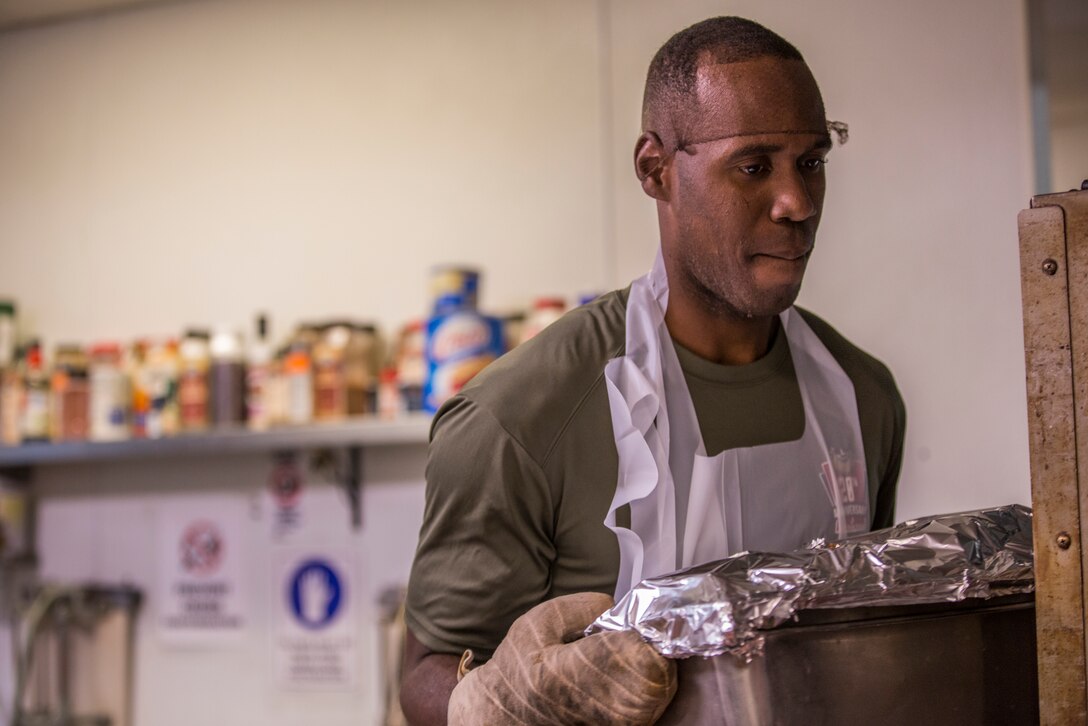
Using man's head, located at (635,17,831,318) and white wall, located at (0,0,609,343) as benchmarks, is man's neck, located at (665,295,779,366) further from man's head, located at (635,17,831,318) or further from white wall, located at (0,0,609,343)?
white wall, located at (0,0,609,343)

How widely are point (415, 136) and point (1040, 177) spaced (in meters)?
1.18

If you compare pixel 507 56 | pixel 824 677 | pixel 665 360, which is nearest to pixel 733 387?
pixel 665 360

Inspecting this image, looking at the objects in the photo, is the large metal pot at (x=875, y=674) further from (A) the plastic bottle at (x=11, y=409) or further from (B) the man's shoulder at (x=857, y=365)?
(A) the plastic bottle at (x=11, y=409)

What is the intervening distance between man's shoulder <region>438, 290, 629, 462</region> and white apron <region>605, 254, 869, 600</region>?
0.02 metres

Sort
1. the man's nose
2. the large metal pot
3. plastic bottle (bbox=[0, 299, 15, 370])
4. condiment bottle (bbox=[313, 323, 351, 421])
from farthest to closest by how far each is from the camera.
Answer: plastic bottle (bbox=[0, 299, 15, 370]) → condiment bottle (bbox=[313, 323, 351, 421]) → the man's nose → the large metal pot

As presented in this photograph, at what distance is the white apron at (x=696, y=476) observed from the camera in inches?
35.2

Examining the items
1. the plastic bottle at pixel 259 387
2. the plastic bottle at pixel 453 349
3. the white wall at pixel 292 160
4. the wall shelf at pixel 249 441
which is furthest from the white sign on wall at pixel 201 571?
the plastic bottle at pixel 453 349

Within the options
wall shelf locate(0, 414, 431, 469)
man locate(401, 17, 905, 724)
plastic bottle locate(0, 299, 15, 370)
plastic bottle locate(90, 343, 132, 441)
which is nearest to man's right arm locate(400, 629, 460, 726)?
man locate(401, 17, 905, 724)

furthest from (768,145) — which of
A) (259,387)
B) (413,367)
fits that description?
(259,387)

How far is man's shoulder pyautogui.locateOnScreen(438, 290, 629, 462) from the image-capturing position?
3.01ft

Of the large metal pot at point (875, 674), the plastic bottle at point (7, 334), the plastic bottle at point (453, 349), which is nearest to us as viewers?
the large metal pot at point (875, 674)

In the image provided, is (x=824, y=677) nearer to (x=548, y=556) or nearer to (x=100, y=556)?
(x=548, y=556)

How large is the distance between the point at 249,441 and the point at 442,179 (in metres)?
0.64

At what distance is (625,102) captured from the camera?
2105mm
